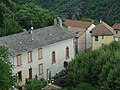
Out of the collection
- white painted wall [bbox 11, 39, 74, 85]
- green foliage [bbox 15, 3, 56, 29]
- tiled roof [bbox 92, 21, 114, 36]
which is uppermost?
green foliage [bbox 15, 3, 56, 29]

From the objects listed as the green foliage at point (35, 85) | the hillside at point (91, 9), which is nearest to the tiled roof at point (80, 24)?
the hillside at point (91, 9)

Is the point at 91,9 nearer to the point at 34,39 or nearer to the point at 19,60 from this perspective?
the point at 34,39

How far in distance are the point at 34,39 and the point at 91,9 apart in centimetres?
4556

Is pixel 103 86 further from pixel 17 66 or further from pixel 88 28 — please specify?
pixel 88 28

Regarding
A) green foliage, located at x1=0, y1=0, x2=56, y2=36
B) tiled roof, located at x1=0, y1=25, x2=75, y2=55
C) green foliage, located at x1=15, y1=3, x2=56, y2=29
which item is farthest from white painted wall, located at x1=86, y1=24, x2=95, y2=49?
tiled roof, located at x1=0, y1=25, x2=75, y2=55

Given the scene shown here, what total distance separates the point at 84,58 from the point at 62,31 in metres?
10.7

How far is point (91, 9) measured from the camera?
94688 mm

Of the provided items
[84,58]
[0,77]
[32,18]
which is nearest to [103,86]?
[84,58]

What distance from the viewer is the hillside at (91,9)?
92.3 m

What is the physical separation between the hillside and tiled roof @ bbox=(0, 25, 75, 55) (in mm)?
37374

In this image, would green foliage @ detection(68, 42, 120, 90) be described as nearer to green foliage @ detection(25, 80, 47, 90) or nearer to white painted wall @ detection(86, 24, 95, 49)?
green foliage @ detection(25, 80, 47, 90)

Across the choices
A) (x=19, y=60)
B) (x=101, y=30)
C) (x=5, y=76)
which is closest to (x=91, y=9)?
(x=101, y=30)

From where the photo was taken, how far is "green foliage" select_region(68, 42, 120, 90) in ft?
133

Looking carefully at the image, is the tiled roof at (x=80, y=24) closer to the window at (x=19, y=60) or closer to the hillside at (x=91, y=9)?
the hillside at (x=91, y=9)
